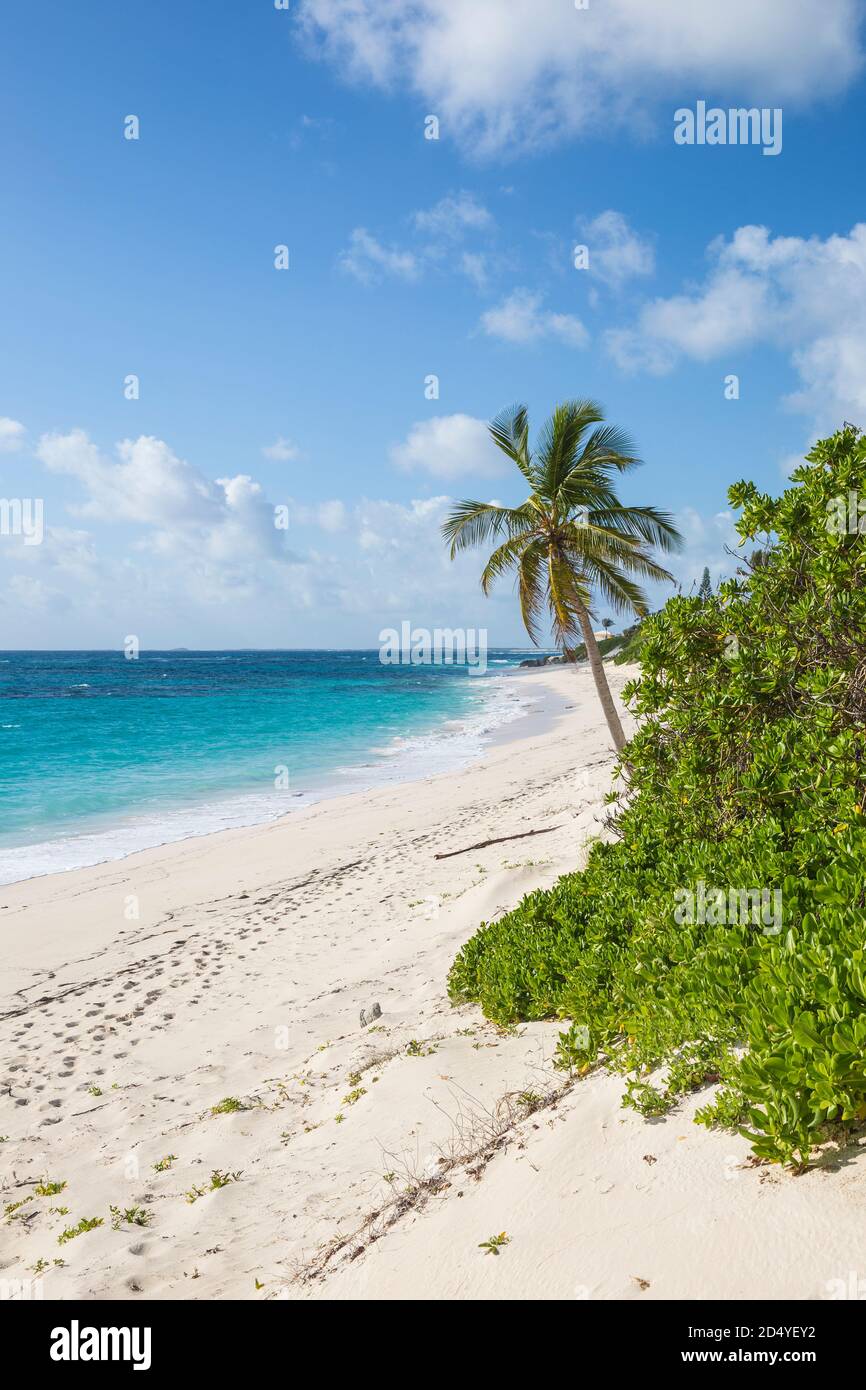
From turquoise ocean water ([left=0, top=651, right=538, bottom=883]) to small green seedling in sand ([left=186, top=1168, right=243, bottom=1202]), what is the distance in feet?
42.3

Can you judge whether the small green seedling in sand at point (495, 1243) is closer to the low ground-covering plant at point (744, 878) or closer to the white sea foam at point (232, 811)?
the low ground-covering plant at point (744, 878)

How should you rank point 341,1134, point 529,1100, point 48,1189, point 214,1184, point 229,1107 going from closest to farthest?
point 529,1100 < point 214,1184 < point 341,1134 < point 48,1189 < point 229,1107

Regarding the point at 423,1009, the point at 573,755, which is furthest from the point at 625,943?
the point at 573,755

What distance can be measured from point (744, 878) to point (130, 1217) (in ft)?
14.7

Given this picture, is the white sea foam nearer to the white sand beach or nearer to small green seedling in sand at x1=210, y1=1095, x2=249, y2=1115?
the white sand beach

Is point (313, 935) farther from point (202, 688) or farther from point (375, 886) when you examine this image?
point (202, 688)

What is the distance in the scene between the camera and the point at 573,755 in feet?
91.7

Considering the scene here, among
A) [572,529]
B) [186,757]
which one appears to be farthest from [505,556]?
[186,757]

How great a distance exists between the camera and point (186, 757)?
32594mm

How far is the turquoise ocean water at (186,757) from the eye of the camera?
20.4 metres

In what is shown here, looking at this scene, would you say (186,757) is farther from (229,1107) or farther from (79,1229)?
(79,1229)

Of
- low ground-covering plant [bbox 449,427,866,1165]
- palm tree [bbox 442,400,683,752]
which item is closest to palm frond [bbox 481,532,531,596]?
palm tree [bbox 442,400,683,752]

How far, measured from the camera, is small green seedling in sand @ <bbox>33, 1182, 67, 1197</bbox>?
5.36m

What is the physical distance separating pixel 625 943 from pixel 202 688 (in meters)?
76.7
